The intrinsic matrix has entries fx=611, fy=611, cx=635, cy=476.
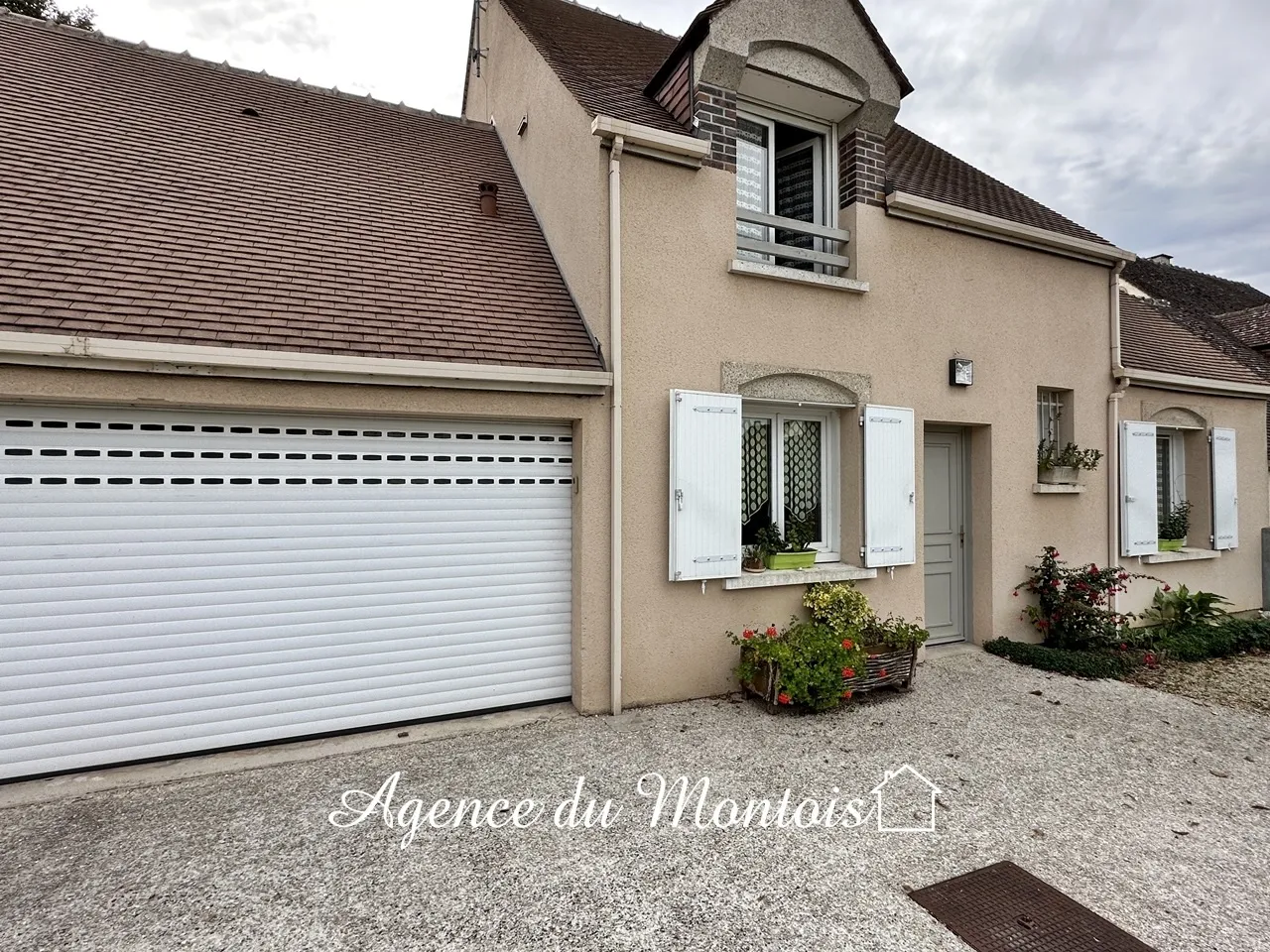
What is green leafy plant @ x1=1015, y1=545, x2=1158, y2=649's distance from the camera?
6660 mm

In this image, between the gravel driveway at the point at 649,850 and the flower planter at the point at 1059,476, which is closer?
the gravel driveway at the point at 649,850

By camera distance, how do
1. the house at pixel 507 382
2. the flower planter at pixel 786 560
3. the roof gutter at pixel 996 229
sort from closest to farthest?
1. the house at pixel 507 382
2. the flower planter at pixel 786 560
3. the roof gutter at pixel 996 229

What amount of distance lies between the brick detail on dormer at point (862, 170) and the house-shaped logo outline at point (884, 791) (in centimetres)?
514

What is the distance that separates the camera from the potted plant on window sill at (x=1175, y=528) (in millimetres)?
8234

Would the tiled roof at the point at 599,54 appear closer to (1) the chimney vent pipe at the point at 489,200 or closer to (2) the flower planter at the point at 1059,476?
(1) the chimney vent pipe at the point at 489,200

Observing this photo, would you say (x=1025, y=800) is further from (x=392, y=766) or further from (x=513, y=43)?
(x=513, y=43)

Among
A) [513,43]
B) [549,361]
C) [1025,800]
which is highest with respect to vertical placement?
[513,43]

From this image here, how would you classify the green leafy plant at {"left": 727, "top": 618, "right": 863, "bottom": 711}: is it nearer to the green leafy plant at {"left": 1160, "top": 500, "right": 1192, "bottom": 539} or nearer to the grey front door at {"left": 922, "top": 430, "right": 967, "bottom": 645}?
the grey front door at {"left": 922, "top": 430, "right": 967, "bottom": 645}

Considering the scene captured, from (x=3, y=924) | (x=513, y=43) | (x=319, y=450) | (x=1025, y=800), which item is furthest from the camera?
(x=513, y=43)

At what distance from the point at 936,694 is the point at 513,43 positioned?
8540 mm

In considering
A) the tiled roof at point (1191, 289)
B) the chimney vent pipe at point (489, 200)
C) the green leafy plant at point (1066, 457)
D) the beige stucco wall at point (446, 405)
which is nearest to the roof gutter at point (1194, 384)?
the green leafy plant at point (1066, 457)

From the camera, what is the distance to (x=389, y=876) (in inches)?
116

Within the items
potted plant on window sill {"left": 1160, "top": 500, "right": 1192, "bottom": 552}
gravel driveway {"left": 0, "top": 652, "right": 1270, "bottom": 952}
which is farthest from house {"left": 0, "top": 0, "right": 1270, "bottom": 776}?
potted plant on window sill {"left": 1160, "top": 500, "right": 1192, "bottom": 552}

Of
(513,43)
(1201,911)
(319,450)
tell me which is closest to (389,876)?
(319,450)
